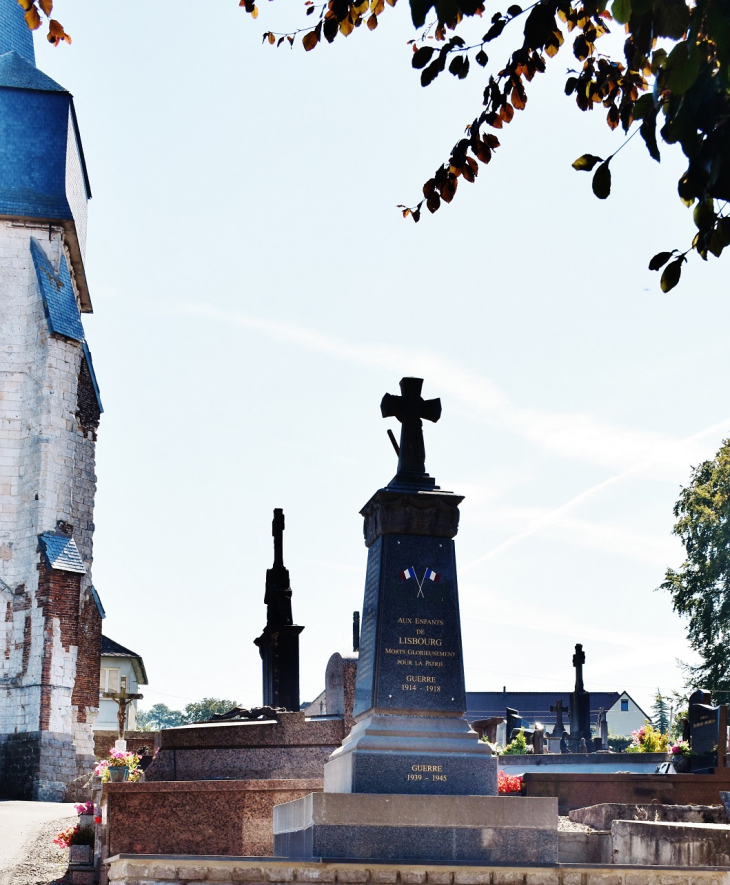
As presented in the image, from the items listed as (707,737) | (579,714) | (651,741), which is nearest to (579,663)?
(579,714)

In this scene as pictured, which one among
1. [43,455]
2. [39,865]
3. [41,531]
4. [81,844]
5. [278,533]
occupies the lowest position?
[39,865]

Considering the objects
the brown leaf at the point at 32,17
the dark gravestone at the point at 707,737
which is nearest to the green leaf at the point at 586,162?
the brown leaf at the point at 32,17

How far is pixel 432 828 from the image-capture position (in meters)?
8.72

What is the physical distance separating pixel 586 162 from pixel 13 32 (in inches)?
1167

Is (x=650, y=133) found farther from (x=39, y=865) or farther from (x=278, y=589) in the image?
(x=278, y=589)

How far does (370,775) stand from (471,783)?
32.4 inches

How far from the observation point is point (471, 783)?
952 centimetres

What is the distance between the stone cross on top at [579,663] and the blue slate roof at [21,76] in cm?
1868

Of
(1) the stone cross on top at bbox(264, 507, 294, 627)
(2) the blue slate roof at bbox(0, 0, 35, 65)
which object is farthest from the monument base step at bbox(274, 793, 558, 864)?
(2) the blue slate roof at bbox(0, 0, 35, 65)

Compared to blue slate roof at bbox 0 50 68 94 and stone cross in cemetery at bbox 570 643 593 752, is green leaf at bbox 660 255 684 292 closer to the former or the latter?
stone cross in cemetery at bbox 570 643 593 752

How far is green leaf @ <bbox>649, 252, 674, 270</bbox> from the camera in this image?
14.5 ft

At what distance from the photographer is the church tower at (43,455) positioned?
25.3 meters

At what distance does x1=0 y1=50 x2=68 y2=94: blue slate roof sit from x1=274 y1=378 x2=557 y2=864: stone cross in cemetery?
843 inches

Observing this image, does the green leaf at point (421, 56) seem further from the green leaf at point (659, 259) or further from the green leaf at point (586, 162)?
the green leaf at point (659, 259)
